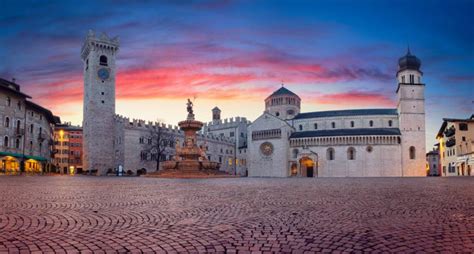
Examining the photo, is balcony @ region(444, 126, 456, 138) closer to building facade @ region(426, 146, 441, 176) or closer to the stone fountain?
the stone fountain

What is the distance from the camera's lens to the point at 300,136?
8369 cm

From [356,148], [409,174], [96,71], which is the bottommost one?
[409,174]

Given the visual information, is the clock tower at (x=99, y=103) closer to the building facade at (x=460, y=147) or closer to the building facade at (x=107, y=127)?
the building facade at (x=107, y=127)

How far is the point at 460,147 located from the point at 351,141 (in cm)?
1987

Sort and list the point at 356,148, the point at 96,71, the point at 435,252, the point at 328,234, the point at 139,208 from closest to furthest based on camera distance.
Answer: the point at 435,252 < the point at 328,234 < the point at 139,208 < the point at 96,71 < the point at 356,148

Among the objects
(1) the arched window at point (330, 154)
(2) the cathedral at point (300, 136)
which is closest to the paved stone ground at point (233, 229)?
(2) the cathedral at point (300, 136)

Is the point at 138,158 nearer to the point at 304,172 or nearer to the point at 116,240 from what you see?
the point at 304,172

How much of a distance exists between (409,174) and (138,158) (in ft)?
172

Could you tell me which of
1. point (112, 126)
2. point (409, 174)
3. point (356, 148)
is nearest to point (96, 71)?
point (112, 126)

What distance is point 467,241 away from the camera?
520cm

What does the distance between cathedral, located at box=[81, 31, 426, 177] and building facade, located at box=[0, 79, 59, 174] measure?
10808 mm

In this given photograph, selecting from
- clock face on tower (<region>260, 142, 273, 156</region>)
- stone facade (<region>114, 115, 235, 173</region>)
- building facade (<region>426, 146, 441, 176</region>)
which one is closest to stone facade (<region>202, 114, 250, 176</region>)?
clock face on tower (<region>260, 142, 273, 156</region>)

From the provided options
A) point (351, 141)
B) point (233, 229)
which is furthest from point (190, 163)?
point (351, 141)

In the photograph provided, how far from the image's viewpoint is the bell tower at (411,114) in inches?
3004
